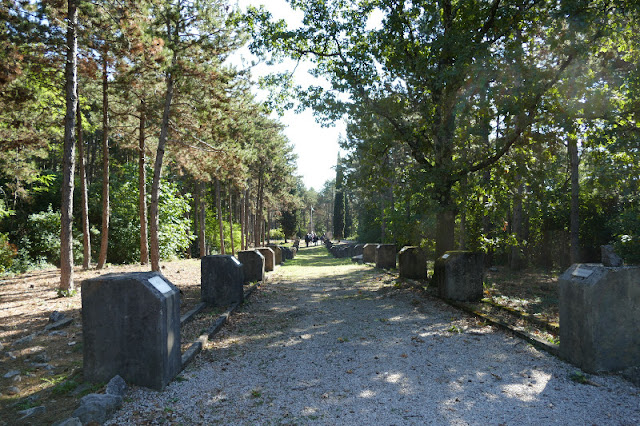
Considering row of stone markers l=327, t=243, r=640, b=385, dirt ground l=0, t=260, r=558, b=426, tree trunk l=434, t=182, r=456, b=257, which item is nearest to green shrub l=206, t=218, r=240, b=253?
dirt ground l=0, t=260, r=558, b=426

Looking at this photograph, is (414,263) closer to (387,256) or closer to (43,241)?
(387,256)

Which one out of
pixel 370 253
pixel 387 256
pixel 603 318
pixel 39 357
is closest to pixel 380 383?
pixel 603 318

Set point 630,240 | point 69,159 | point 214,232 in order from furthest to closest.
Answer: point 214,232 → point 69,159 → point 630,240

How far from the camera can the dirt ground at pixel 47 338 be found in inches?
147

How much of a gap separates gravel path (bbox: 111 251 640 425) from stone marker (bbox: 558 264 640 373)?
25 centimetres

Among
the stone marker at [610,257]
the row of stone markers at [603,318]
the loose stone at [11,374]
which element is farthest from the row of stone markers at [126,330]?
the stone marker at [610,257]

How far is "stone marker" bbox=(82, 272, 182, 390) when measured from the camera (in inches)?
154

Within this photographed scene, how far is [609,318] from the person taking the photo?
4172mm

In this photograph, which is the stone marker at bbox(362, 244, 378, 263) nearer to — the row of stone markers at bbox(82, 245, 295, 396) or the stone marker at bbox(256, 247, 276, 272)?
the stone marker at bbox(256, 247, 276, 272)

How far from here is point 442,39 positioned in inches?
316

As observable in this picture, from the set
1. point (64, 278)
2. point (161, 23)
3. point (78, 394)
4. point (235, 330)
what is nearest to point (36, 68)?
point (161, 23)

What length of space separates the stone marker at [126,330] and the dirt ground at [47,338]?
0.27 metres

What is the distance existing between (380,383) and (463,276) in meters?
4.66

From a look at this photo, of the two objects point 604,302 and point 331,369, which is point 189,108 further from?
point 604,302
